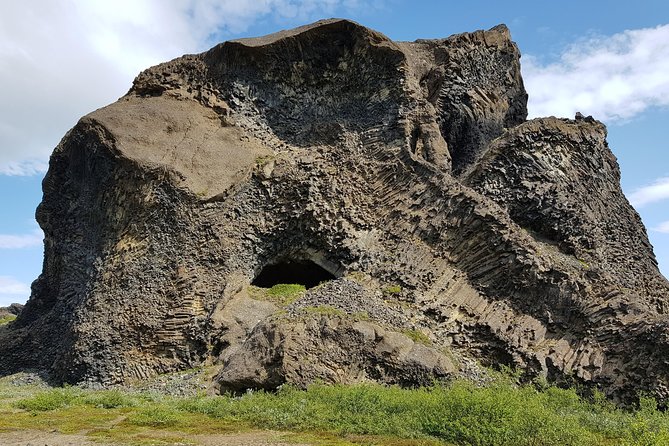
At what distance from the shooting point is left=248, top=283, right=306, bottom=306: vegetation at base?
23922 millimetres

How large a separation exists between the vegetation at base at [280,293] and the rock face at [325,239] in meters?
0.17

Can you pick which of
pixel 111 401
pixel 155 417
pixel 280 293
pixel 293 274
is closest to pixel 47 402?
pixel 111 401

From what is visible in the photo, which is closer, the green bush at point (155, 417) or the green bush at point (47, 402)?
the green bush at point (155, 417)

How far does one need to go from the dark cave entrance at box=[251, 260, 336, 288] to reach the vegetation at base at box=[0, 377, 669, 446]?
1002 centimetres

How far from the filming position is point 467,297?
22281 millimetres

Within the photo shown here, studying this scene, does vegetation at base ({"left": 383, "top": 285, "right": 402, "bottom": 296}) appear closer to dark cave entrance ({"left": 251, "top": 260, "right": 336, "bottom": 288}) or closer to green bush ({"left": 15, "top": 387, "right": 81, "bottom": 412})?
dark cave entrance ({"left": 251, "top": 260, "right": 336, "bottom": 288})

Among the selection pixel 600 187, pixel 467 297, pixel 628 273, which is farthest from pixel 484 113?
pixel 467 297

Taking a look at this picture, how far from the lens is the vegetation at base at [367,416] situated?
38.4 feet

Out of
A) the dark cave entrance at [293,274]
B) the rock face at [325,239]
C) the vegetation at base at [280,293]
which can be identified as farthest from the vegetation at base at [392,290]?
the dark cave entrance at [293,274]

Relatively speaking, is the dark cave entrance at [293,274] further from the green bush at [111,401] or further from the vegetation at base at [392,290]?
the green bush at [111,401]

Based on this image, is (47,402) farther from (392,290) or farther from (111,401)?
(392,290)

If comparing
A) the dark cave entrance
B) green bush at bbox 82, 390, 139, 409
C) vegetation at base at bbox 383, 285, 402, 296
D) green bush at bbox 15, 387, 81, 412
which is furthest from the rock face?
green bush at bbox 15, 387, 81, 412

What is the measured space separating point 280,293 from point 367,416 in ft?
37.5

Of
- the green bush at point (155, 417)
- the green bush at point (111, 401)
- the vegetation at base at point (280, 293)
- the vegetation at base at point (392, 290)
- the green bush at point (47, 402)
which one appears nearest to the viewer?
the green bush at point (155, 417)
